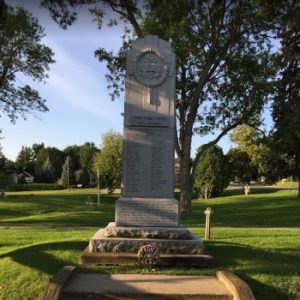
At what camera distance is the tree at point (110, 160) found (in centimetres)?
5384

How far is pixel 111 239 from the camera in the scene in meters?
9.38

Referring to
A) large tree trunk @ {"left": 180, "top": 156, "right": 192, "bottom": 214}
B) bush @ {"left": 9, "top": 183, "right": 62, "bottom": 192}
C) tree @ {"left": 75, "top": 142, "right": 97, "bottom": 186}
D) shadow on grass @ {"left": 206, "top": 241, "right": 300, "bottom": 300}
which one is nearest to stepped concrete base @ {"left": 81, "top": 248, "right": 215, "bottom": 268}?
shadow on grass @ {"left": 206, "top": 241, "right": 300, "bottom": 300}

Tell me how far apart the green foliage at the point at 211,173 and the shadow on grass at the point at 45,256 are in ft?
140

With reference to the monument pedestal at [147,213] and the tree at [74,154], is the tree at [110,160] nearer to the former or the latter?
the monument pedestal at [147,213]

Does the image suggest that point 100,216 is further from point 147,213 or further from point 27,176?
point 27,176

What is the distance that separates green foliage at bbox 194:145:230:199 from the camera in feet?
172

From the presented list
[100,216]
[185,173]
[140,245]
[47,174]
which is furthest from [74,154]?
[140,245]

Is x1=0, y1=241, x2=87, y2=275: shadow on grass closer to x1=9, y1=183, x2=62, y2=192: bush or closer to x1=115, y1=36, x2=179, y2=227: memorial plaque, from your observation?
x1=115, y1=36, x2=179, y2=227: memorial plaque

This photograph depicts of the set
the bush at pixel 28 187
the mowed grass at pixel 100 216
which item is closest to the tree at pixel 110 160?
the mowed grass at pixel 100 216

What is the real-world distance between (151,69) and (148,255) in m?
3.93

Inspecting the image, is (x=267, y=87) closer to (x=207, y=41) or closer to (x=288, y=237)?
(x=207, y=41)

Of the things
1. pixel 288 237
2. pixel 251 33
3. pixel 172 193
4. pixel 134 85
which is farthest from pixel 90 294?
pixel 251 33

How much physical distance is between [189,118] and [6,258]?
19.0 meters

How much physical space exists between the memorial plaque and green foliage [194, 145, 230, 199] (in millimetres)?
42178
